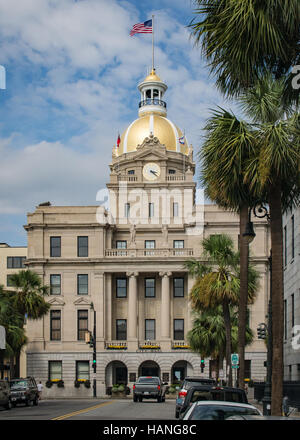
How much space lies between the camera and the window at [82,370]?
7769cm

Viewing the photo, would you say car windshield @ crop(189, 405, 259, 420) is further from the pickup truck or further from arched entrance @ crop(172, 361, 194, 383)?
arched entrance @ crop(172, 361, 194, 383)

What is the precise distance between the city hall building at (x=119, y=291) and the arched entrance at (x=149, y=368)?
0.35ft

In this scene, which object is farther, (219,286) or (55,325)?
(55,325)

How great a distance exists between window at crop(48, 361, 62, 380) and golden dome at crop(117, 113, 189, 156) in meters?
29.8

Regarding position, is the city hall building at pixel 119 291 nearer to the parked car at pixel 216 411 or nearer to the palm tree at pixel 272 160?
the palm tree at pixel 272 160

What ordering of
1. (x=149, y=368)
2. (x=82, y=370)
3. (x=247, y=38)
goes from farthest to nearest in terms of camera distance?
(x=149, y=368)
(x=82, y=370)
(x=247, y=38)

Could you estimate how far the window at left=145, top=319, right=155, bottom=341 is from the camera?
79.9m

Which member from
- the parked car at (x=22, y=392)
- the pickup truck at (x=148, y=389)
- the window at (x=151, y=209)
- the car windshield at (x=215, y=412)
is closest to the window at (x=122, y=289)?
the window at (x=151, y=209)

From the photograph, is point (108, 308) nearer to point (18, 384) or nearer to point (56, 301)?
point (56, 301)

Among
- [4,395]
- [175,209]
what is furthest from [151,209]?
[4,395]

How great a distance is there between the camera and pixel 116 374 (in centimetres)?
7906

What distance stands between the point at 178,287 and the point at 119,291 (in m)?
6.59
